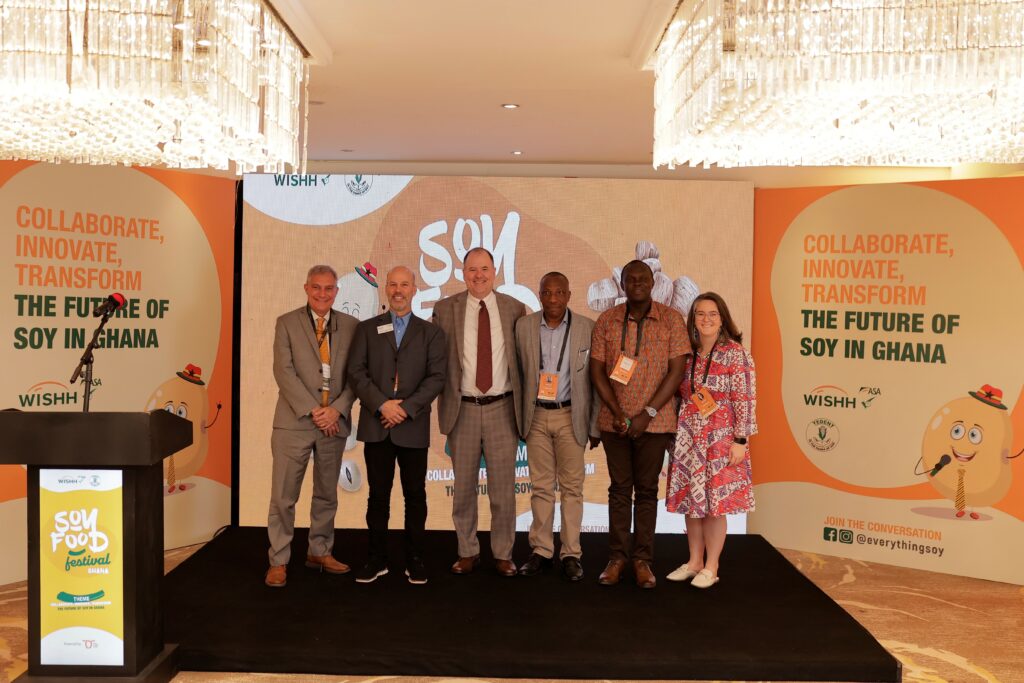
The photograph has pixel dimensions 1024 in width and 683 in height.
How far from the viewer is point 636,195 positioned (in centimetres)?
605

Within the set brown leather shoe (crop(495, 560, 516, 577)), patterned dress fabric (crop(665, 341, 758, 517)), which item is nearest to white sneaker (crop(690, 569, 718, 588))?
patterned dress fabric (crop(665, 341, 758, 517))

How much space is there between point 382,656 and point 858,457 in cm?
355

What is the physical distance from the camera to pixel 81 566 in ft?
11.1

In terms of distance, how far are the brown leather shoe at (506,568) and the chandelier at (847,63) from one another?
97.6 inches

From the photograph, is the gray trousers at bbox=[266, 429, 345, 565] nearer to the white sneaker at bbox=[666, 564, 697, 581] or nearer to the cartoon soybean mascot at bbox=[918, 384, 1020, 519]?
the white sneaker at bbox=[666, 564, 697, 581]

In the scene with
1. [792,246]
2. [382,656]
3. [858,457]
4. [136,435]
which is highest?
[792,246]

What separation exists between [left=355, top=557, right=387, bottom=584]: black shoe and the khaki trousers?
32.0 inches

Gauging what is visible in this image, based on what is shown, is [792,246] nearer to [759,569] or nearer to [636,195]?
[636,195]

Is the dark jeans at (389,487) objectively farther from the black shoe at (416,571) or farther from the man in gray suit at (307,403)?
the man in gray suit at (307,403)

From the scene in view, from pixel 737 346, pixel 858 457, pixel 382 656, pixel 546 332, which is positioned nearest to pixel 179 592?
pixel 382 656

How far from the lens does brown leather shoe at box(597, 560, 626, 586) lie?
183 inches

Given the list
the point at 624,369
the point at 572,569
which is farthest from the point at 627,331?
the point at 572,569

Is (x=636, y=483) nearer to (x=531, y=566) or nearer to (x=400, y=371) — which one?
(x=531, y=566)

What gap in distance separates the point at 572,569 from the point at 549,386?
3.21 feet
